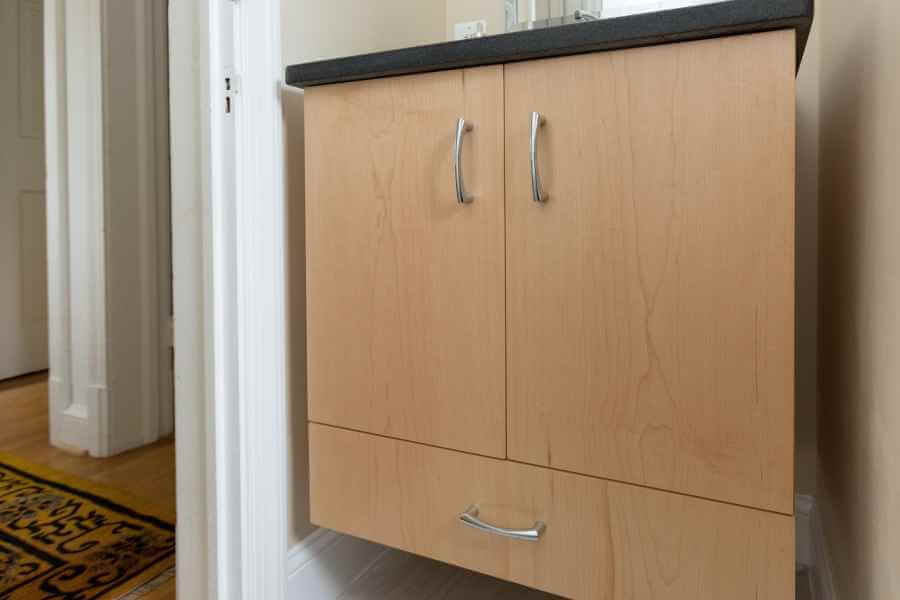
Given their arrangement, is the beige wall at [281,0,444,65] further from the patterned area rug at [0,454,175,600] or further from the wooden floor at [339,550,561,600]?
the patterned area rug at [0,454,175,600]

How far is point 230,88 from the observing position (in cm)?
94

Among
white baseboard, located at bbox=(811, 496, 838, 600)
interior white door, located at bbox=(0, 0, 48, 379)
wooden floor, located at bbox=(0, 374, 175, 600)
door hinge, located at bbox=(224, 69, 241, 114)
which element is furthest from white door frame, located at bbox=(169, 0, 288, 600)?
interior white door, located at bbox=(0, 0, 48, 379)

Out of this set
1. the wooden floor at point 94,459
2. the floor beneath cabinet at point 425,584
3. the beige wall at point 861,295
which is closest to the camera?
the beige wall at point 861,295

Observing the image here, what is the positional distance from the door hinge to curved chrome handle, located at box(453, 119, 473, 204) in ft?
1.17

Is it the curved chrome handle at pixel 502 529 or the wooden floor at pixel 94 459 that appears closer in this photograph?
the curved chrome handle at pixel 502 529

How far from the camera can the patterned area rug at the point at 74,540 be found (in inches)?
49.4


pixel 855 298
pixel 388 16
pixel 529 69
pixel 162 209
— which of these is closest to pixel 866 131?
pixel 855 298

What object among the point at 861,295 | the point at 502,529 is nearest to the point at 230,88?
the point at 502,529

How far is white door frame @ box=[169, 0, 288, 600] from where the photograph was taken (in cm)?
94

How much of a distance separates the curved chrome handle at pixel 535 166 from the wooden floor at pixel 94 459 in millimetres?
1362

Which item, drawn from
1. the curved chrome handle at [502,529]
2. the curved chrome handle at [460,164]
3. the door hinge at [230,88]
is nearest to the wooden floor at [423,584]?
the curved chrome handle at [502,529]

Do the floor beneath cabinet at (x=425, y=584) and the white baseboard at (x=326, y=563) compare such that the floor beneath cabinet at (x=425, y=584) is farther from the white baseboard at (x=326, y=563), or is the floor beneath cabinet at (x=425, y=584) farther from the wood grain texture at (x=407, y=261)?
the wood grain texture at (x=407, y=261)

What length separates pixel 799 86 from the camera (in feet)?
4.12

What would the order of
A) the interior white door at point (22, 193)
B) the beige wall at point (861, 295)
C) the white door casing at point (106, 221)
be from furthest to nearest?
the interior white door at point (22, 193) < the white door casing at point (106, 221) < the beige wall at point (861, 295)
